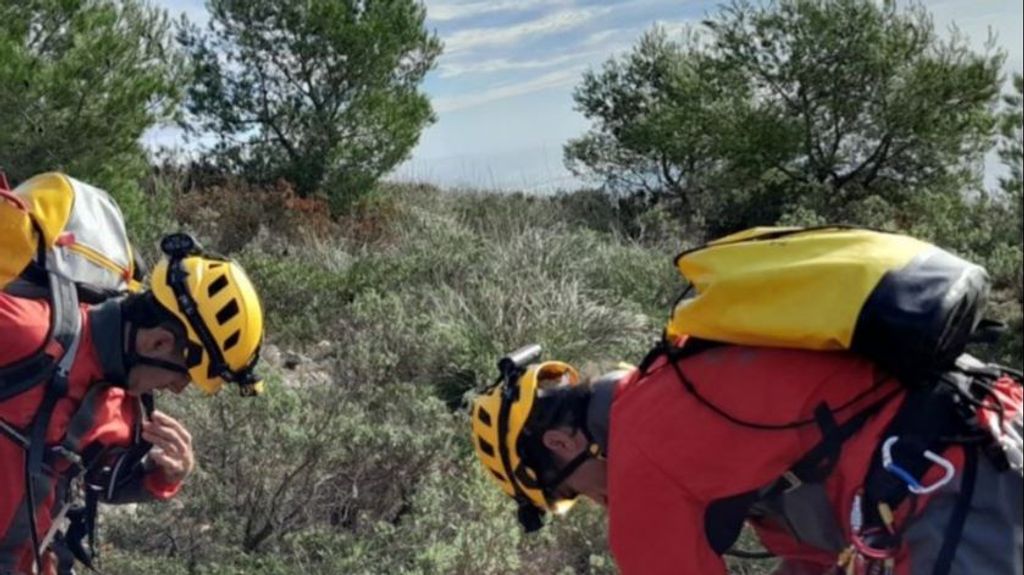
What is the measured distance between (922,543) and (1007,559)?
0.14 m

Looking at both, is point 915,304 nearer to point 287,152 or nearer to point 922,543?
point 922,543

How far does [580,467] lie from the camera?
8.36ft

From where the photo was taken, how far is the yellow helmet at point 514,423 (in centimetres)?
256

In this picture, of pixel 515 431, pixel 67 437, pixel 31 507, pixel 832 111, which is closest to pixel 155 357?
pixel 67 437

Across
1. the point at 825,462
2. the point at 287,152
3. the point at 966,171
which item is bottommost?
the point at 966,171

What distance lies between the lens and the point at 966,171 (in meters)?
13.4

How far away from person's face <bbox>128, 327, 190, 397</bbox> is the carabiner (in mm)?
1812

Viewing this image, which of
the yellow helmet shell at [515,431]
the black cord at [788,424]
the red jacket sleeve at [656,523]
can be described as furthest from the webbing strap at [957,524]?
the yellow helmet shell at [515,431]

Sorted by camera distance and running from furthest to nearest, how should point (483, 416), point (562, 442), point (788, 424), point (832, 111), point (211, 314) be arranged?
1. point (832, 111)
2. point (211, 314)
3. point (483, 416)
4. point (562, 442)
5. point (788, 424)

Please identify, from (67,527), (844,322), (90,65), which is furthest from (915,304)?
(90,65)

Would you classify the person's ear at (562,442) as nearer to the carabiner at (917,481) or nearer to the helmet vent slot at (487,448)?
the helmet vent slot at (487,448)

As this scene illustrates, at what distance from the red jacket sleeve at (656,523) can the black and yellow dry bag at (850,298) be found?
0.30 meters

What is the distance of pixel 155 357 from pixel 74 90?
7.24 m

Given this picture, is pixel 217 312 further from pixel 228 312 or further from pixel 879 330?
pixel 879 330
